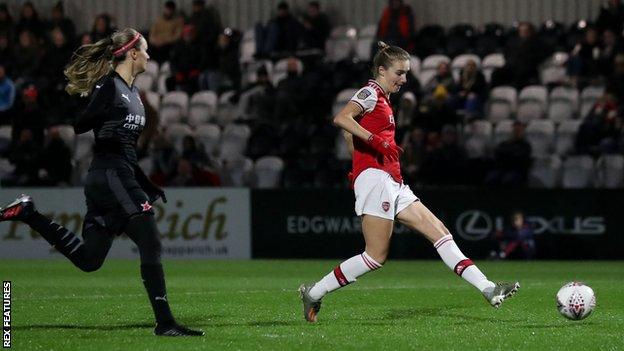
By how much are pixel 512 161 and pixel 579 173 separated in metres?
1.16

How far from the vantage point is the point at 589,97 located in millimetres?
22750

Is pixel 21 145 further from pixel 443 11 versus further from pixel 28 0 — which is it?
pixel 443 11

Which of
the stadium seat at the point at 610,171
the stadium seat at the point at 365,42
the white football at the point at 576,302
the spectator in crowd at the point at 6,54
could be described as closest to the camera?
the white football at the point at 576,302

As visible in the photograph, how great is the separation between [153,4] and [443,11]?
6.51m

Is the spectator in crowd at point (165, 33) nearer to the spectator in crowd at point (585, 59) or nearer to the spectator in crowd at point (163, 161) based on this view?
the spectator in crowd at point (163, 161)

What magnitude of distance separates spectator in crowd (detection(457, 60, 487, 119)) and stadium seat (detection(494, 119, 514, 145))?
0.52 meters

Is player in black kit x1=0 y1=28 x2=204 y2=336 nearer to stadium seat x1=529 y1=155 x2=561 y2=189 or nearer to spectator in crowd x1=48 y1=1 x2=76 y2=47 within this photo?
stadium seat x1=529 y1=155 x2=561 y2=189

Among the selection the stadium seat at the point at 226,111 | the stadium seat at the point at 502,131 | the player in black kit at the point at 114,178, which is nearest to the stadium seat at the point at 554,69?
the stadium seat at the point at 502,131

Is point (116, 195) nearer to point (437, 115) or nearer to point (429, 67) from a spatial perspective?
point (437, 115)

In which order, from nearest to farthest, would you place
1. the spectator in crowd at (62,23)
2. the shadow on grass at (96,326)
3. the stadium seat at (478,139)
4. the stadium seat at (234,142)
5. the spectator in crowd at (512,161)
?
the shadow on grass at (96,326) < the spectator in crowd at (512,161) < the stadium seat at (478,139) < the stadium seat at (234,142) < the spectator in crowd at (62,23)

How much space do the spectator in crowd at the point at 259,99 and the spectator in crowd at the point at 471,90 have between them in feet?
11.4

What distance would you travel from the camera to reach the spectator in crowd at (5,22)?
89.0ft

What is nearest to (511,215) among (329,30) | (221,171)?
Result: (221,171)

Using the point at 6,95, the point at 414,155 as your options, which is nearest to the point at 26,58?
the point at 6,95
